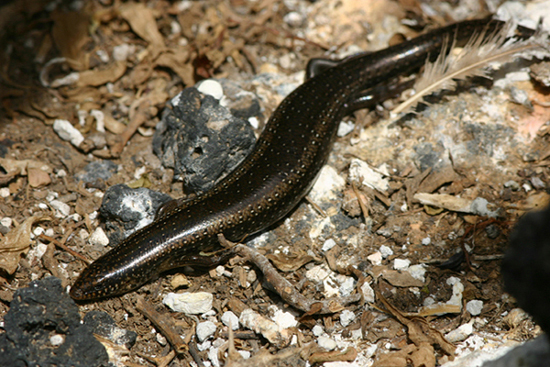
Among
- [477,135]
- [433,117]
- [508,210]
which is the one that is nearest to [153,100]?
[433,117]

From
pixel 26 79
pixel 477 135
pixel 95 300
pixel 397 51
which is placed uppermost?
pixel 397 51

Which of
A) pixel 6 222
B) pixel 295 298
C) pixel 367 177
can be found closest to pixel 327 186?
pixel 367 177

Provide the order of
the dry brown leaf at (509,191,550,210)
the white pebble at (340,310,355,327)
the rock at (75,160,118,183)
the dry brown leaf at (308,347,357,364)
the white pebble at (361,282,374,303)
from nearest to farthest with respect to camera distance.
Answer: the dry brown leaf at (308,347,357,364) → the white pebble at (340,310,355,327) → the white pebble at (361,282,374,303) → the dry brown leaf at (509,191,550,210) → the rock at (75,160,118,183)

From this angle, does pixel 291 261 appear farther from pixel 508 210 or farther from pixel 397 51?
pixel 397 51

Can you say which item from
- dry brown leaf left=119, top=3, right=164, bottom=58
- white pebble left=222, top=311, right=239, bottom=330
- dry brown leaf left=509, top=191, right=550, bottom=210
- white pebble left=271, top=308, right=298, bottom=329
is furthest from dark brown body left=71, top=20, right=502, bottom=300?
dry brown leaf left=119, top=3, right=164, bottom=58

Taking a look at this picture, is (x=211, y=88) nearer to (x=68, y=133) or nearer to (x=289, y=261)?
(x=68, y=133)

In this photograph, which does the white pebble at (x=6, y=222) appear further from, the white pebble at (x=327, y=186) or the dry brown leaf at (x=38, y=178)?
the white pebble at (x=327, y=186)

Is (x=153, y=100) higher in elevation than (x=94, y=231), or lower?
higher

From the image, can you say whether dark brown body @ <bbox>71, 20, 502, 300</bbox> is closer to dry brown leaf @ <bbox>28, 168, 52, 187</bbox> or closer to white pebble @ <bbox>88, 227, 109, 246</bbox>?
white pebble @ <bbox>88, 227, 109, 246</bbox>
